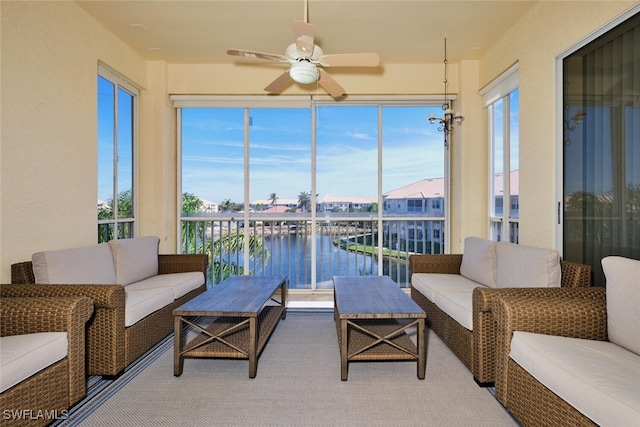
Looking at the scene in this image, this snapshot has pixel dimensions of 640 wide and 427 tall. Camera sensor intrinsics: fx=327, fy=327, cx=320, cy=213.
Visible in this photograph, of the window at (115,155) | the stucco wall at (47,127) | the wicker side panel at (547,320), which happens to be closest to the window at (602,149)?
the wicker side panel at (547,320)

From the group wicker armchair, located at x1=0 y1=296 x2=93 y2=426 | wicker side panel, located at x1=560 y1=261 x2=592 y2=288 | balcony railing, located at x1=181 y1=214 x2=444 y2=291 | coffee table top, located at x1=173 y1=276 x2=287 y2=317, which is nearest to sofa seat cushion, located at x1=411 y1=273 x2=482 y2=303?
wicker side panel, located at x1=560 y1=261 x2=592 y2=288

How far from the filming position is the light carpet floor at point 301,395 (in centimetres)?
172

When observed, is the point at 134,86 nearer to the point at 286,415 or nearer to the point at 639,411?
the point at 286,415

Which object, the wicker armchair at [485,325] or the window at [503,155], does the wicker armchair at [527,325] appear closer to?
the wicker armchair at [485,325]

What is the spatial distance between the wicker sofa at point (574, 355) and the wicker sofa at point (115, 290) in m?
2.30

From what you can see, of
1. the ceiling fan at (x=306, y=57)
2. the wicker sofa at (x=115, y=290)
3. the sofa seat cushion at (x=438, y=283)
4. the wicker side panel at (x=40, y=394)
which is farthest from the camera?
the sofa seat cushion at (x=438, y=283)

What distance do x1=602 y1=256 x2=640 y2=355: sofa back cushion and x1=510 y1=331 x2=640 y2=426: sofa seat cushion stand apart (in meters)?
0.05

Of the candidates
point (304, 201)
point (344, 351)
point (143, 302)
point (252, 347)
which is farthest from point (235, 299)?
point (304, 201)

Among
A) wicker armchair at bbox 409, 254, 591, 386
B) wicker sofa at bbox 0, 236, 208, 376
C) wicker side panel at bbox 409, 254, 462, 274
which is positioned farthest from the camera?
wicker side panel at bbox 409, 254, 462, 274

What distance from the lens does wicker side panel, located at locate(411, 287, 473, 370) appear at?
2188 mm

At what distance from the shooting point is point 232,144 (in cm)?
443

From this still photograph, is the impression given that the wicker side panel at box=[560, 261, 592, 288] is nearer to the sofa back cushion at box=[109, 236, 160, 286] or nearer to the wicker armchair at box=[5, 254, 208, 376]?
the wicker armchair at box=[5, 254, 208, 376]

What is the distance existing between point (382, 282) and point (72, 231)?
2798 mm

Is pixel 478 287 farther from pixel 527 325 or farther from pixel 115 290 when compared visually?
pixel 115 290
